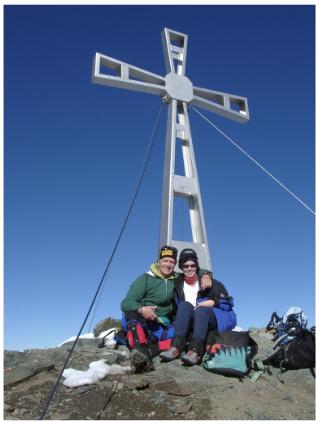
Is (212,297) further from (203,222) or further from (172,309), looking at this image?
(203,222)

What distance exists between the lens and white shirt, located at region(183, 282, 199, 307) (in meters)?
5.75

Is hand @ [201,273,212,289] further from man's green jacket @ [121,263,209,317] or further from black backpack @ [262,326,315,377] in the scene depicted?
black backpack @ [262,326,315,377]

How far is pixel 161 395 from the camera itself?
4.12 metres

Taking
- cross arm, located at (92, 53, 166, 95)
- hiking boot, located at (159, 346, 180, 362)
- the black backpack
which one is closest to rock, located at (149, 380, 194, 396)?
hiking boot, located at (159, 346, 180, 362)

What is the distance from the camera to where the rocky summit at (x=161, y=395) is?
3.83 m

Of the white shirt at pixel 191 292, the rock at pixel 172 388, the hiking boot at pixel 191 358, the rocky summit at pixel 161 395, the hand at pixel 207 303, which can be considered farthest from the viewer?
the white shirt at pixel 191 292

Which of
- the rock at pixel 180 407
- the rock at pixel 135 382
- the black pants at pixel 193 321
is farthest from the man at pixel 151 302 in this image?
the rock at pixel 180 407

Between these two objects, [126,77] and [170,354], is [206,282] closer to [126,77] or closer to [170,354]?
[170,354]

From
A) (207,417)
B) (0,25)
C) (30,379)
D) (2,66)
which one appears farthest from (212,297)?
(0,25)

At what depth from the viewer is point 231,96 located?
386 inches

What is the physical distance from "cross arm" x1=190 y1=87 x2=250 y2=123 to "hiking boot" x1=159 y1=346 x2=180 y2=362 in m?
5.55

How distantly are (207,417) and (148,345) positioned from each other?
1599 millimetres

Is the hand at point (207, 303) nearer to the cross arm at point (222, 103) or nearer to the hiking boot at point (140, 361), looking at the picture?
the hiking boot at point (140, 361)

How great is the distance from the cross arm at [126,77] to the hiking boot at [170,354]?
5113 mm
